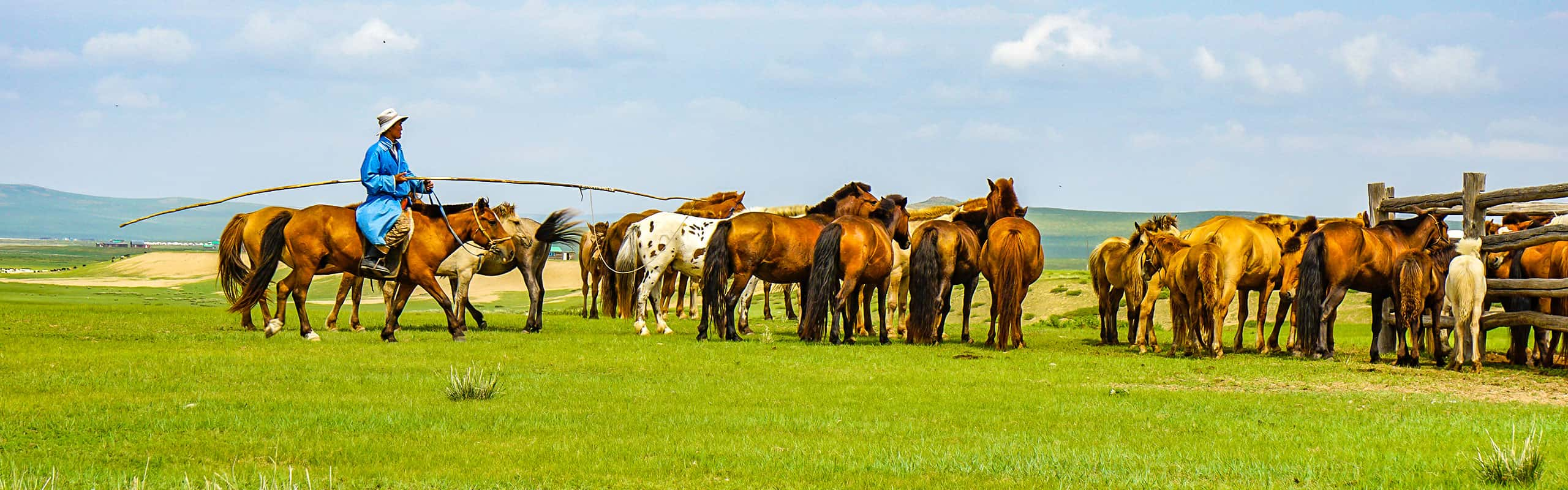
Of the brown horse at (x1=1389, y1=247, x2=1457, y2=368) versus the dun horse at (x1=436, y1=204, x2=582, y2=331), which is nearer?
the brown horse at (x1=1389, y1=247, x2=1457, y2=368)

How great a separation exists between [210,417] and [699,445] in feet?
11.4

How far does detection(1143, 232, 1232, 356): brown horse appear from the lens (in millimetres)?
15125

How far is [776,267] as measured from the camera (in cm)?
1719

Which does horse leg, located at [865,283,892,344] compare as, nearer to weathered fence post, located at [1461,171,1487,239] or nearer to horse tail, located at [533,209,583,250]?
horse tail, located at [533,209,583,250]

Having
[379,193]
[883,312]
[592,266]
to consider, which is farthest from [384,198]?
[592,266]

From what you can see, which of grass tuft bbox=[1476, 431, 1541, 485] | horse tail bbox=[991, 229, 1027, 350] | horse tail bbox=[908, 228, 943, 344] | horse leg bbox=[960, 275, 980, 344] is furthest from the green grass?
horse leg bbox=[960, 275, 980, 344]

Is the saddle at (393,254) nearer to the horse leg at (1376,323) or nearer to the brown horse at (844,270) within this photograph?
the brown horse at (844,270)

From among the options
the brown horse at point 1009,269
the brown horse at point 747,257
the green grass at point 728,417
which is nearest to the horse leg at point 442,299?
the green grass at point 728,417

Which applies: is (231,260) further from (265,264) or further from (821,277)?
(821,277)

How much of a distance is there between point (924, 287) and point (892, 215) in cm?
231

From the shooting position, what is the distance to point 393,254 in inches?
606

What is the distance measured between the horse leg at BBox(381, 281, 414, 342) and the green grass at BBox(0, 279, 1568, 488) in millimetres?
682

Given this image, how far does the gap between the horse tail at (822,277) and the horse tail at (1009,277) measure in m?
2.28

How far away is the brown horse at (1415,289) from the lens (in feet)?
46.4
